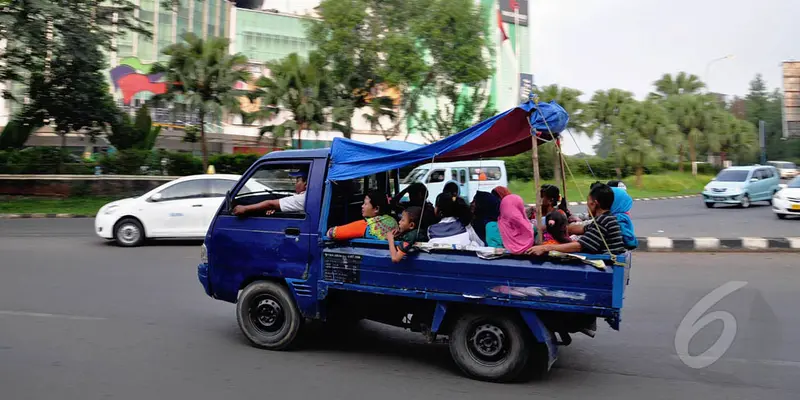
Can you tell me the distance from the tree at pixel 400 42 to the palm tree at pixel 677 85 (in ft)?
104

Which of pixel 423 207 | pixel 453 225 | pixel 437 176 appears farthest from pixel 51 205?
pixel 453 225

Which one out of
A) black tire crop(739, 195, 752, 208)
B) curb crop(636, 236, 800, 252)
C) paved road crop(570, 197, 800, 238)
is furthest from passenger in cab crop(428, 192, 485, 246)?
black tire crop(739, 195, 752, 208)

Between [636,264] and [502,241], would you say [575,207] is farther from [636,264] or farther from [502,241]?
[502,241]

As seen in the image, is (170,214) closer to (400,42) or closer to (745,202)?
(400,42)

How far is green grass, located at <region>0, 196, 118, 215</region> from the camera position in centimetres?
2148

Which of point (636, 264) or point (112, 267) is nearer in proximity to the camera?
point (112, 267)

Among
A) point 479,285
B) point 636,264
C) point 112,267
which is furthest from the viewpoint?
point 636,264

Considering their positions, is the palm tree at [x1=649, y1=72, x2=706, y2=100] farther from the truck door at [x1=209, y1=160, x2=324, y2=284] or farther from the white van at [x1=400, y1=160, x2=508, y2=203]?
the truck door at [x1=209, y1=160, x2=324, y2=284]

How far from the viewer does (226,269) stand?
20.0 ft

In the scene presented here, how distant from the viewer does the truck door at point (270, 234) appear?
5.74 metres

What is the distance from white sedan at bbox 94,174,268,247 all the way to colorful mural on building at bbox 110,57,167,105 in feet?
154

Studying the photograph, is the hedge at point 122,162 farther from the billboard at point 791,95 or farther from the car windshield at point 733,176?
the billboard at point 791,95

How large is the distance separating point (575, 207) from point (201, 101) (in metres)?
16.6

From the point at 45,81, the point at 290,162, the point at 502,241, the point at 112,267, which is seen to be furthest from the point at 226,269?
the point at 45,81
